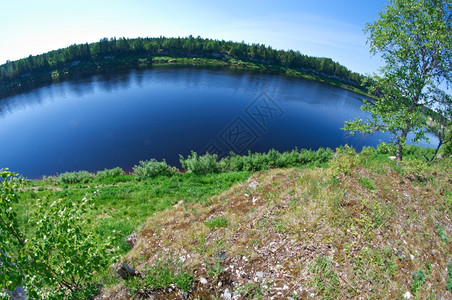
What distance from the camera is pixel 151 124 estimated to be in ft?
134

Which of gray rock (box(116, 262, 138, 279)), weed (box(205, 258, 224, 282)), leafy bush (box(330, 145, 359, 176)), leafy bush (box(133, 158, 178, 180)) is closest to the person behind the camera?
weed (box(205, 258, 224, 282))

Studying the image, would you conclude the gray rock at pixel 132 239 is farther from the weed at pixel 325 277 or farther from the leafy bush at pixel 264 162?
the leafy bush at pixel 264 162

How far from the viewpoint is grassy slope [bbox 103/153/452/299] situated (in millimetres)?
5547

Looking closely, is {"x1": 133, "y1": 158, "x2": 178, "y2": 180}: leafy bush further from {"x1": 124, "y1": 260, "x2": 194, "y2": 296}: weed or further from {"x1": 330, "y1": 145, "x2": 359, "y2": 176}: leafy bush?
{"x1": 330, "y1": 145, "x2": 359, "y2": 176}: leafy bush

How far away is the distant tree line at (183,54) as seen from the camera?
10831cm

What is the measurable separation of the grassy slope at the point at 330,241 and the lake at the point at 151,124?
2064 cm

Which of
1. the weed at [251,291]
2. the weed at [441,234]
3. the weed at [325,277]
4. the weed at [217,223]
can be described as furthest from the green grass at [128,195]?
the weed at [441,234]

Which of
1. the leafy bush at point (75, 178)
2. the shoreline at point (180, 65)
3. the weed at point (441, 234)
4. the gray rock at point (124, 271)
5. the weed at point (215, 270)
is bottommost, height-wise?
the leafy bush at point (75, 178)

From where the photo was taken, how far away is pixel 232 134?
38344 millimetres

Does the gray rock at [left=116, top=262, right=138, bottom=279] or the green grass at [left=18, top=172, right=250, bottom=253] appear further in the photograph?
the green grass at [left=18, top=172, right=250, bottom=253]

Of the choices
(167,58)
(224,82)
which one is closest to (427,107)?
(224,82)

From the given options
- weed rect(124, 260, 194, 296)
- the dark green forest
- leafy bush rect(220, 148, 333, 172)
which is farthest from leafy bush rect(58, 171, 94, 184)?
the dark green forest

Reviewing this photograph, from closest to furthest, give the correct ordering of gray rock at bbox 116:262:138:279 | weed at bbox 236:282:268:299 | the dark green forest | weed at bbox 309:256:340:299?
weed at bbox 309:256:340:299 < weed at bbox 236:282:268:299 < gray rock at bbox 116:262:138:279 < the dark green forest

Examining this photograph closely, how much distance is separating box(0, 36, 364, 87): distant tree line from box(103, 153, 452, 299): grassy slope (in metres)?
128
